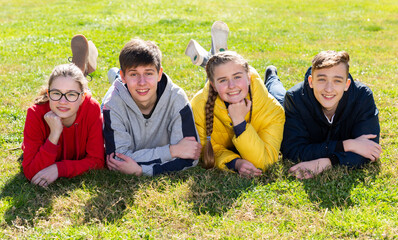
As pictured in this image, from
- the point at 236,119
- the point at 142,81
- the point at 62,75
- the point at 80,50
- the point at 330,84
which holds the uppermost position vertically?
the point at 80,50

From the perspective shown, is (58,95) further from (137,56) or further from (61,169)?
(137,56)

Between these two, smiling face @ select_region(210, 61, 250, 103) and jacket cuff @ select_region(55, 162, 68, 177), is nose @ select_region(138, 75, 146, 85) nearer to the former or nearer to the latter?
smiling face @ select_region(210, 61, 250, 103)

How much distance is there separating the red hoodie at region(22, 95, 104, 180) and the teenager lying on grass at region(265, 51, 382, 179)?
2.23 metres

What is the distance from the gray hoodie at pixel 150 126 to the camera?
480cm

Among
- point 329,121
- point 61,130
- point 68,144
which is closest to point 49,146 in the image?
point 61,130

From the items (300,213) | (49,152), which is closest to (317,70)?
(300,213)

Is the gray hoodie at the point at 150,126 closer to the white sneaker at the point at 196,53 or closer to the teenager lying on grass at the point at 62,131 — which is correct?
the teenager lying on grass at the point at 62,131

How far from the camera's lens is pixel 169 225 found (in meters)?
3.85

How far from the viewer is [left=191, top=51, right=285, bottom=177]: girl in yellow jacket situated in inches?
186

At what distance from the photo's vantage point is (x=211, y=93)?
16.5 ft

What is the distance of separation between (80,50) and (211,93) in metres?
2.36

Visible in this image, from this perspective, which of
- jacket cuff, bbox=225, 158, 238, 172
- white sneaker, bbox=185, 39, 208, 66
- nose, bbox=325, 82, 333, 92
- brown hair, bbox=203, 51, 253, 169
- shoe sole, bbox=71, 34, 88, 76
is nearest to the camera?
nose, bbox=325, 82, 333, 92

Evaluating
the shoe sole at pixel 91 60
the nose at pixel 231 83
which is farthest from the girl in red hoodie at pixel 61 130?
the shoe sole at pixel 91 60

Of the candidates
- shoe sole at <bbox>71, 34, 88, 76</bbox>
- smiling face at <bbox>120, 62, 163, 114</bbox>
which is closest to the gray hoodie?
smiling face at <bbox>120, 62, 163, 114</bbox>
